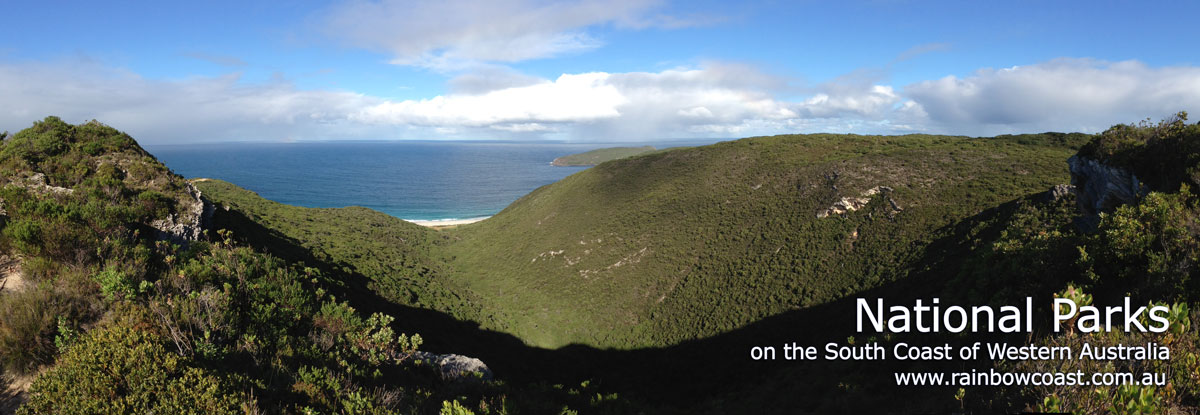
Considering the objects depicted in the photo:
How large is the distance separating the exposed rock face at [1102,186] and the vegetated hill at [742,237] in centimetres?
855

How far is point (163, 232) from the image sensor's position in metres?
15.6

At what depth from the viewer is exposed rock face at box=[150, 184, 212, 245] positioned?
51.7ft

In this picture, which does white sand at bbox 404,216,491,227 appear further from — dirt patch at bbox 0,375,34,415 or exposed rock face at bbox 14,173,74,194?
dirt patch at bbox 0,375,34,415

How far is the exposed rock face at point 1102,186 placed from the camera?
14469 millimetres

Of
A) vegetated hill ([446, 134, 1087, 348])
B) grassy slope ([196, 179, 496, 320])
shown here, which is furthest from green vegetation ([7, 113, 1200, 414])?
grassy slope ([196, 179, 496, 320])

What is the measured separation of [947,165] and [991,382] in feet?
131

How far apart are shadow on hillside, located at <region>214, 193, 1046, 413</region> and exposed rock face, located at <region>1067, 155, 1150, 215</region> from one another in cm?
553

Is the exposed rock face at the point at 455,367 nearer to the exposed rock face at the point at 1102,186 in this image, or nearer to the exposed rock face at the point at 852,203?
A: the exposed rock face at the point at 1102,186

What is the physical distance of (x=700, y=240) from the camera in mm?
39438

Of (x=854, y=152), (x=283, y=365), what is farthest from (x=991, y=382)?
(x=854, y=152)

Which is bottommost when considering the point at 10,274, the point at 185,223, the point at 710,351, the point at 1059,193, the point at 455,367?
the point at 710,351

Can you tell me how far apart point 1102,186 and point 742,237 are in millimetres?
22934

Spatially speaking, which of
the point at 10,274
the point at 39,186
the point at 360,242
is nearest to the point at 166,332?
the point at 10,274

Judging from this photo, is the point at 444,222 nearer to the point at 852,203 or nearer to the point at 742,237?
the point at 742,237
